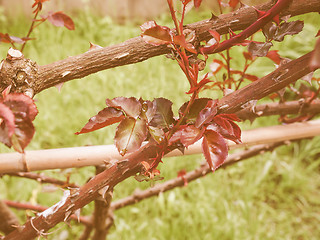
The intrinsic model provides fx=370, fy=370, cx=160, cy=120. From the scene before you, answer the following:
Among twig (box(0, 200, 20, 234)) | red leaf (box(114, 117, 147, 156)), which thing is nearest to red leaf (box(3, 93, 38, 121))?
red leaf (box(114, 117, 147, 156))

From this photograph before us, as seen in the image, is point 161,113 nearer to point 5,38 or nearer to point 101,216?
point 5,38

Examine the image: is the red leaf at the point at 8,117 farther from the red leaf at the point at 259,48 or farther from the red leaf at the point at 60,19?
the red leaf at the point at 60,19

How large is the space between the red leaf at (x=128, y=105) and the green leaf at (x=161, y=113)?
32 millimetres

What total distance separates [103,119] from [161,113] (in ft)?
0.27

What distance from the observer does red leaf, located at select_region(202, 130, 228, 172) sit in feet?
1.52

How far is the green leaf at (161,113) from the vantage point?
511 mm

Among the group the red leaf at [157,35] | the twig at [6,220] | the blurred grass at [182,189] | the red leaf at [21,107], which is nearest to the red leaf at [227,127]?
the red leaf at [157,35]

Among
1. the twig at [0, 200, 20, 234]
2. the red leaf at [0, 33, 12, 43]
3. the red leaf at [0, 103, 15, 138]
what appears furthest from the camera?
the twig at [0, 200, 20, 234]

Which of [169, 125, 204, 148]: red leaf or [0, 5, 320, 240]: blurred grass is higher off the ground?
[169, 125, 204, 148]: red leaf

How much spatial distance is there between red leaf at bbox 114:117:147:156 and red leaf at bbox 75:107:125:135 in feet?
0.04

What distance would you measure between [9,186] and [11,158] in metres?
1.23

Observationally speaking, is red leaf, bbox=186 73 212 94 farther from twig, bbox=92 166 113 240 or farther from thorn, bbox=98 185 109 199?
twig, bbox=92 166 113 240

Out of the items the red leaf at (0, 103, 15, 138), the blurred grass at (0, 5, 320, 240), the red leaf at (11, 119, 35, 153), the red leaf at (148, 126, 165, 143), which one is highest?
the red leaf at (0, 103, 15, 138)

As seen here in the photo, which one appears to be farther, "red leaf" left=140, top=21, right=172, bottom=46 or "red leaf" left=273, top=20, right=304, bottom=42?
Answer: "red leaf" left=273, top=20, right=304, bottom=42
